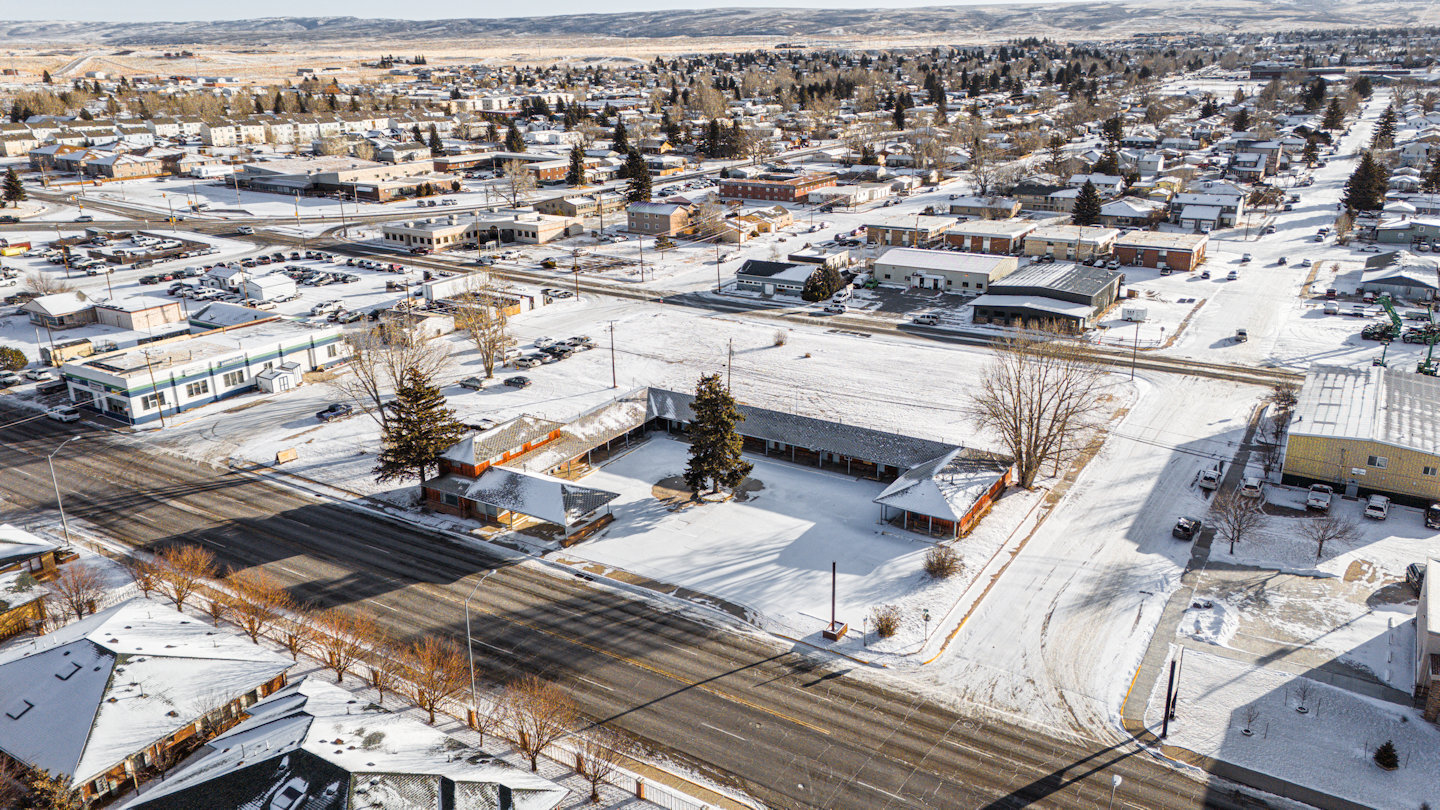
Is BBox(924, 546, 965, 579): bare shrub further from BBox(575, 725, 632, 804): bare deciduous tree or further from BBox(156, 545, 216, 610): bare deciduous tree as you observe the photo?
BBox(156, 545, 216, 610): bare deciduous tree

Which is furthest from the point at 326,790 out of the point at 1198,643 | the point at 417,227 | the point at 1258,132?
the point at 1258,132

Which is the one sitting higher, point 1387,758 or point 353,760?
point 353,760

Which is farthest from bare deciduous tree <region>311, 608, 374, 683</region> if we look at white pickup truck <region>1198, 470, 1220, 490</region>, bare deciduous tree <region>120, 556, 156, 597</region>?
white pickup truck <region>1198, 470, 1220, 490</region>

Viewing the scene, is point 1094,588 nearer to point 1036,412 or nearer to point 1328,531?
point 1328,531

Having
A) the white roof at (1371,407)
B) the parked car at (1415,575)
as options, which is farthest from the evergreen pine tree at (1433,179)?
the parked car at (1415,575)

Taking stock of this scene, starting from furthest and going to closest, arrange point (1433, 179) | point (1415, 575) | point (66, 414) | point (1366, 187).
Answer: point (1433, 179), point (1366, 187), point (66, 414), point (1415, 575)

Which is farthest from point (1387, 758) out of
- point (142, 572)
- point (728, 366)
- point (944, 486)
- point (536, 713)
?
point (142, 572)

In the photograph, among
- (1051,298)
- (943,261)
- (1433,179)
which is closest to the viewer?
(1051,298)
